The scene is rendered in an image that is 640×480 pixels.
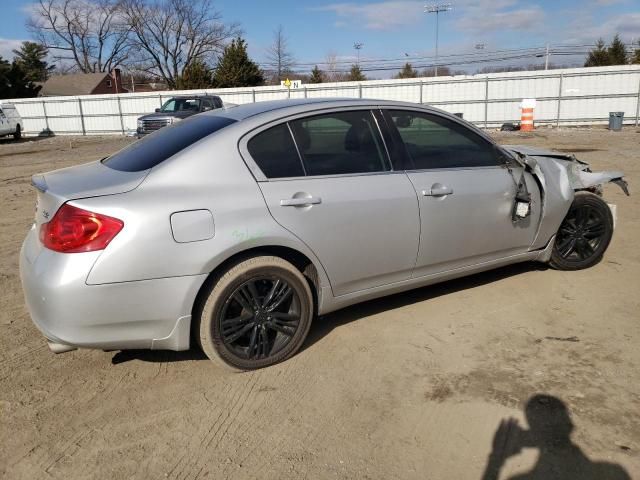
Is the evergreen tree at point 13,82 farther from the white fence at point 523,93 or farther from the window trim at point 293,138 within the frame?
the window trim at point 293,138

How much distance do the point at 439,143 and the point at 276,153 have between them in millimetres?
1362

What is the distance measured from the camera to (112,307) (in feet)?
9.59

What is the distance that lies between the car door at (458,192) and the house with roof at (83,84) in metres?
66.0

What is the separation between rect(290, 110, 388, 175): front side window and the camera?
354 centimetres

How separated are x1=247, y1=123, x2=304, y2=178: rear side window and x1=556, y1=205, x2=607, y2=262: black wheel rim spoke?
270 centimetres

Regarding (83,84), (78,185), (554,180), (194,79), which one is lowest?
(554,180)

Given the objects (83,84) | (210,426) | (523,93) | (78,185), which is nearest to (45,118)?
(523,93)

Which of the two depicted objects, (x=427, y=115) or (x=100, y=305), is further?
(x=427, y=115)

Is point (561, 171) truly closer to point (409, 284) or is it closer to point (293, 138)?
point (409, 284)

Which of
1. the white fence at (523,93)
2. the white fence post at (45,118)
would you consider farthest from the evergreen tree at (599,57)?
the white fence post at (45,118)

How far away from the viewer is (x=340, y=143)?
3.72 m

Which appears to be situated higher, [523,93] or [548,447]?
[523,93]

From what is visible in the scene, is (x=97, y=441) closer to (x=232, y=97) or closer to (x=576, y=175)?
(x=576, y=175)

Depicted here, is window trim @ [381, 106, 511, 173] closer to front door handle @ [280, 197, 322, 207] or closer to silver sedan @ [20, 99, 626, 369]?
silver sedan @ [20, 99, 626, 369]
